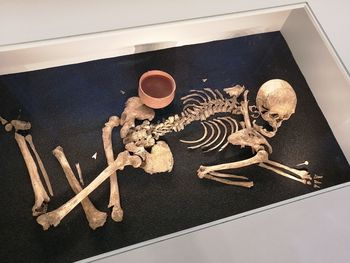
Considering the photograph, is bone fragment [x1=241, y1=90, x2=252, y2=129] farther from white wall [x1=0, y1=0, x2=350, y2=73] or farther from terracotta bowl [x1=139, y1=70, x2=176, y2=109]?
white wall [x1=0, y1=0, x2=350, y2=73]

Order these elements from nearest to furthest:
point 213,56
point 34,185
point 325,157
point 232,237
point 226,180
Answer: point 232,237, point 34,185, point 226,180, point 325,157, point 213,56

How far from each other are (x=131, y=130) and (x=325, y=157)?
942 mm

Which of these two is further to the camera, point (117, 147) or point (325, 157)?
point (325, 157)

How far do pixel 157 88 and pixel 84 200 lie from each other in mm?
617

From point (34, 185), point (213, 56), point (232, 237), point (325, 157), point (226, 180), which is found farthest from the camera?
point (213, 56)

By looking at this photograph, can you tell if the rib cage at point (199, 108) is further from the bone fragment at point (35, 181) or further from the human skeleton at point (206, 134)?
the bone fragment at point (35, 181)

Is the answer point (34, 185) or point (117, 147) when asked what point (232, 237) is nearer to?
point (117, 147)

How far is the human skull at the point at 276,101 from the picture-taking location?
196 centimetres

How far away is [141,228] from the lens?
68.7 inches

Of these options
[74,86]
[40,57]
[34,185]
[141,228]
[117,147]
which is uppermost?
[40,57]

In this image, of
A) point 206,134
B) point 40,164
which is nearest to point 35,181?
point 40,164

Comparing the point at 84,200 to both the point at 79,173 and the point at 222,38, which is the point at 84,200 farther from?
the point at 222,38

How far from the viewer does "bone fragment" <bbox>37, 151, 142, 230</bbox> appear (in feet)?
5.46

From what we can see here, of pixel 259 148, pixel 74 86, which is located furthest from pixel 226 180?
pixel 74 86
